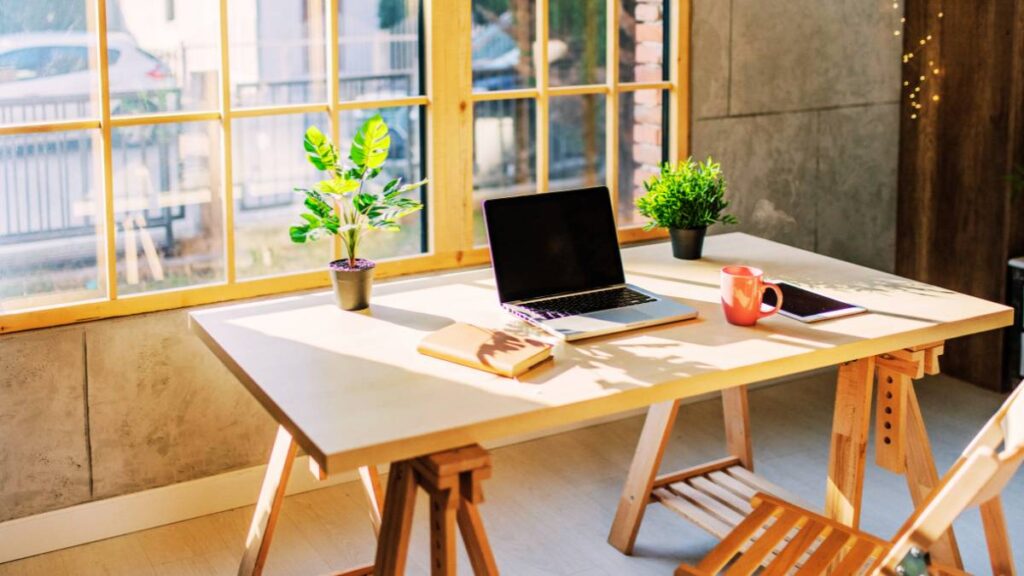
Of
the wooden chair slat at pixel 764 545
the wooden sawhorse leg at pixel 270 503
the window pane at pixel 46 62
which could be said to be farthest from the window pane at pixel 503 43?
the wooden chair slat at pixel 764 545

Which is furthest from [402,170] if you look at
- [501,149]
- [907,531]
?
[907,531]

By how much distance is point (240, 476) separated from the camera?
428 centimetres

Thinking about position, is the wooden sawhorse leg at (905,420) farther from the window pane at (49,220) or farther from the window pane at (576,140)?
the window pane at (49,220)

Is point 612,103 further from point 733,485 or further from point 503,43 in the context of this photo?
point 733,485

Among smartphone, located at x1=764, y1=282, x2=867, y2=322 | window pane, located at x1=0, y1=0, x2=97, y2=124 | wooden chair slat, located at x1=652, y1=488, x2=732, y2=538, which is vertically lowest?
wooden chair slat, located at x1=652, y1=488, x2=732, y2=538

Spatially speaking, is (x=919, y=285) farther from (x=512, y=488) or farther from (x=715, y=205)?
(x=512, y=488)

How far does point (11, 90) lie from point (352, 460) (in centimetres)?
206

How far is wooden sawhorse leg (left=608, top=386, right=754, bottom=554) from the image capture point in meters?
3.79

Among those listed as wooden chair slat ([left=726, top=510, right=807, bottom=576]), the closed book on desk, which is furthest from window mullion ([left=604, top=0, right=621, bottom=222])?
→ the closed book on desk

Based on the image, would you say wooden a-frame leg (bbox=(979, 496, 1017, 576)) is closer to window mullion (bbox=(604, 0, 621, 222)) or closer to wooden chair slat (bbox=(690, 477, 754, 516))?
wooden chair slat (bbox=(690, 477, 754, 516))

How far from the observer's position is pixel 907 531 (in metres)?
2.77

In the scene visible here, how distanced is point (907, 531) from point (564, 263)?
1.23 meters

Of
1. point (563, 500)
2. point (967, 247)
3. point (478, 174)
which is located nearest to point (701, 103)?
point (478, 174)

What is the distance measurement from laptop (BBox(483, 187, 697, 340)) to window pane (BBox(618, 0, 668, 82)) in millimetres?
1435
